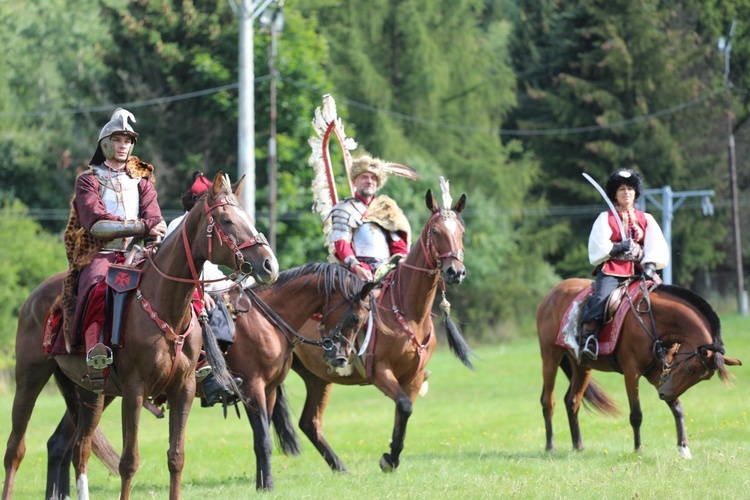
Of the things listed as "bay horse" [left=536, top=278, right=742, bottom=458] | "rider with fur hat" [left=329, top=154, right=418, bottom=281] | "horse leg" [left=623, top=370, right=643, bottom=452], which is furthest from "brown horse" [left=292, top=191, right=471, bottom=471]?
"horse leg" [left=623, top=370, right=643, bottom=452]

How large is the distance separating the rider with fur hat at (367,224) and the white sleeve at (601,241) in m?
2.15

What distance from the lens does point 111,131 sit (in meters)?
9.20

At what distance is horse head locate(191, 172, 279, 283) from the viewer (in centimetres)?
808

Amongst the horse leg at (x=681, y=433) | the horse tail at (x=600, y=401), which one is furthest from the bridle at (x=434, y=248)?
Answer: the horse tail at (x=600, y=401)

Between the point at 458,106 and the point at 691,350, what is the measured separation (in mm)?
38510

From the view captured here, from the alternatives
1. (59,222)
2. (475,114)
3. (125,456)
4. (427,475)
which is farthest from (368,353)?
(475,114)

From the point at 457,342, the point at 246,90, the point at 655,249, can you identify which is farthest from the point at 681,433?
the point at 246,90

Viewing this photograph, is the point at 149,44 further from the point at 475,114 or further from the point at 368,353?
the point at 368,353

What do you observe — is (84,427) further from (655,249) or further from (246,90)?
(246,90)

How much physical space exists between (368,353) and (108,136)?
4.07 metres

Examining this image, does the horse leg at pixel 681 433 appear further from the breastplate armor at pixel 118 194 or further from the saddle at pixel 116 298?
the breastplate armor at pixel 118 194

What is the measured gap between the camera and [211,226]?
27.6 ft

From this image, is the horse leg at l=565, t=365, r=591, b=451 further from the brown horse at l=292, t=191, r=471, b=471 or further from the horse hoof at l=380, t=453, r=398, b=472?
the horse hoof at l=380, t=453, r=398, b=472

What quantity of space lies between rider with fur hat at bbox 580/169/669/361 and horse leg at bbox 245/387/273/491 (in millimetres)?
3929
